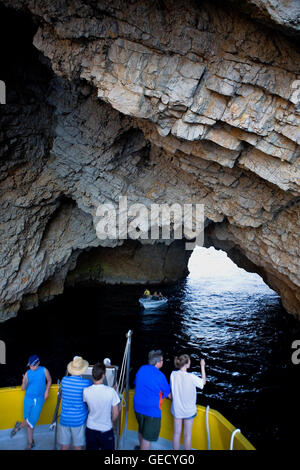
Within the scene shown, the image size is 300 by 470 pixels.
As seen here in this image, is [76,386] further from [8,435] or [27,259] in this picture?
[27,259]

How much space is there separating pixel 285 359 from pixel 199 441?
9.13 metres

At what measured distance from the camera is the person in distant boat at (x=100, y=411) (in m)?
4.10

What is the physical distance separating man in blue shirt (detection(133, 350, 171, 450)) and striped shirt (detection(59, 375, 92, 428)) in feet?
2.65

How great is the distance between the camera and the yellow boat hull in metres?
4.87

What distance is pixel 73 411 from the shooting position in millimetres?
4242

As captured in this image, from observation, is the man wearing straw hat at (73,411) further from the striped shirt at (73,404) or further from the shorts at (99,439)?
the shorts at (99,439)

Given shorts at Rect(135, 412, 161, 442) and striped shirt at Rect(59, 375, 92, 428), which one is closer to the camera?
striped shirt at Rect(59, 375, 92, 428)

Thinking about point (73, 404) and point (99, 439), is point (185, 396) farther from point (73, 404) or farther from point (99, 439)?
point (73, 404)

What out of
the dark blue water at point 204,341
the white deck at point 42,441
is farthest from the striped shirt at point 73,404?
the dark blue water at point 204,341

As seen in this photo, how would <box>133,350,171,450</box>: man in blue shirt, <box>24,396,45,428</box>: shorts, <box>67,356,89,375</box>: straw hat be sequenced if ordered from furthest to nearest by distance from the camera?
<box>24,396,45,428</box>: shorts, <box>133,350,171,450</box>: man in blue shirt, <box>67,356,89,375</box>: straw hat

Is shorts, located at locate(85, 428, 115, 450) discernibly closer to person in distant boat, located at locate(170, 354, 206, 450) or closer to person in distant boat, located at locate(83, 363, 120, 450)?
person in distant boat, located at locate(83, 363, 120, 450)

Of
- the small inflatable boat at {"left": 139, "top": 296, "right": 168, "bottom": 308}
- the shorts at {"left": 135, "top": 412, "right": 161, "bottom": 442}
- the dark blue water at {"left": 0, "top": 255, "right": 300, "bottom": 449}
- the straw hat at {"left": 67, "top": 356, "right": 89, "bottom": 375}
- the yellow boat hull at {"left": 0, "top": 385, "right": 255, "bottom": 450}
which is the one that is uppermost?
the straw hat at {"left": 67, "top": 356, "right": 89, "bottom": 375}

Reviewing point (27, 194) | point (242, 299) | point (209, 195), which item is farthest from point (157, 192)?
point (242, 299)

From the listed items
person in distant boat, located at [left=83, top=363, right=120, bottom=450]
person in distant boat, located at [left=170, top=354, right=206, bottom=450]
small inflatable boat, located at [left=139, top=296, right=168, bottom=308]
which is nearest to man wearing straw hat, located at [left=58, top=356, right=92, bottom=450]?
person in distant boat, located at [left=83, top=363, right=120, bottom=450]
